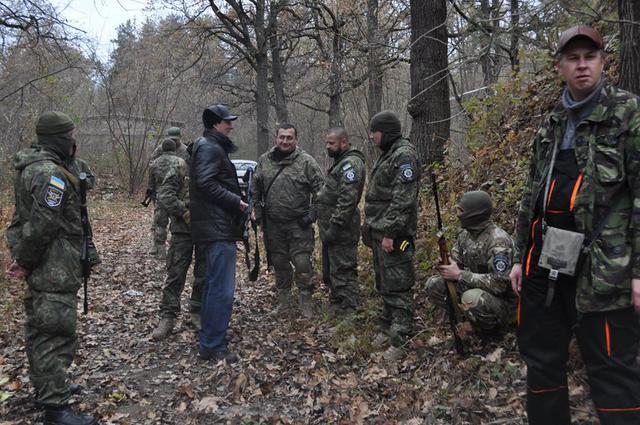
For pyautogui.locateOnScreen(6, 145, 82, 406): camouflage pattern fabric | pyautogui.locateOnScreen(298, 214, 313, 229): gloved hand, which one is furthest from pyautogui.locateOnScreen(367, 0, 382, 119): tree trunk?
pyautogui.locateOnScreen(6, 145, 82, 406): camouflage pattern fabric

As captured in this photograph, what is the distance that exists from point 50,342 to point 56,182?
119 cm

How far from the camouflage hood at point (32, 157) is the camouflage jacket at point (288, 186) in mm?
2645

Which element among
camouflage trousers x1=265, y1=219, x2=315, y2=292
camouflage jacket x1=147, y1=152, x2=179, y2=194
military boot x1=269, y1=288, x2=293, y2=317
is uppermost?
camouflage jacket x1=147, y1=152, x2=179, y2=194

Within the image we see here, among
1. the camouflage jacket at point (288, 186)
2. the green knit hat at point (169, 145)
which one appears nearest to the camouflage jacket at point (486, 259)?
the camouflage jacket at point (288, 186)

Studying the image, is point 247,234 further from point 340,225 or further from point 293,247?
point 340,225

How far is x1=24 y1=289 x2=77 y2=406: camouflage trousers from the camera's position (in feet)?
11.4

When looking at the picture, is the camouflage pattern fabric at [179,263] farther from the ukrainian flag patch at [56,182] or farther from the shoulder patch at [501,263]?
the shoulder patch at [501,263]

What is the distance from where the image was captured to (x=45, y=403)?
345cm

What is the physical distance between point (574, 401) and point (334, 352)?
2229mm

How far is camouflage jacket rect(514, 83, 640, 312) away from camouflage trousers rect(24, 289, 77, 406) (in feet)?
11.3

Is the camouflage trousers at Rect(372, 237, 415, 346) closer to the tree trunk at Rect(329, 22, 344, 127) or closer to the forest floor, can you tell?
the forest floor

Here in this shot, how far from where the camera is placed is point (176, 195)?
6.48m

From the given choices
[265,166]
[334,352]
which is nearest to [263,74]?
[265,166]

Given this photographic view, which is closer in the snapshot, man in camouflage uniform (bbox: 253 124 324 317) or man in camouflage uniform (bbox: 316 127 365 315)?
man in camouflage uniform (bbox: 316 127 365 315)
